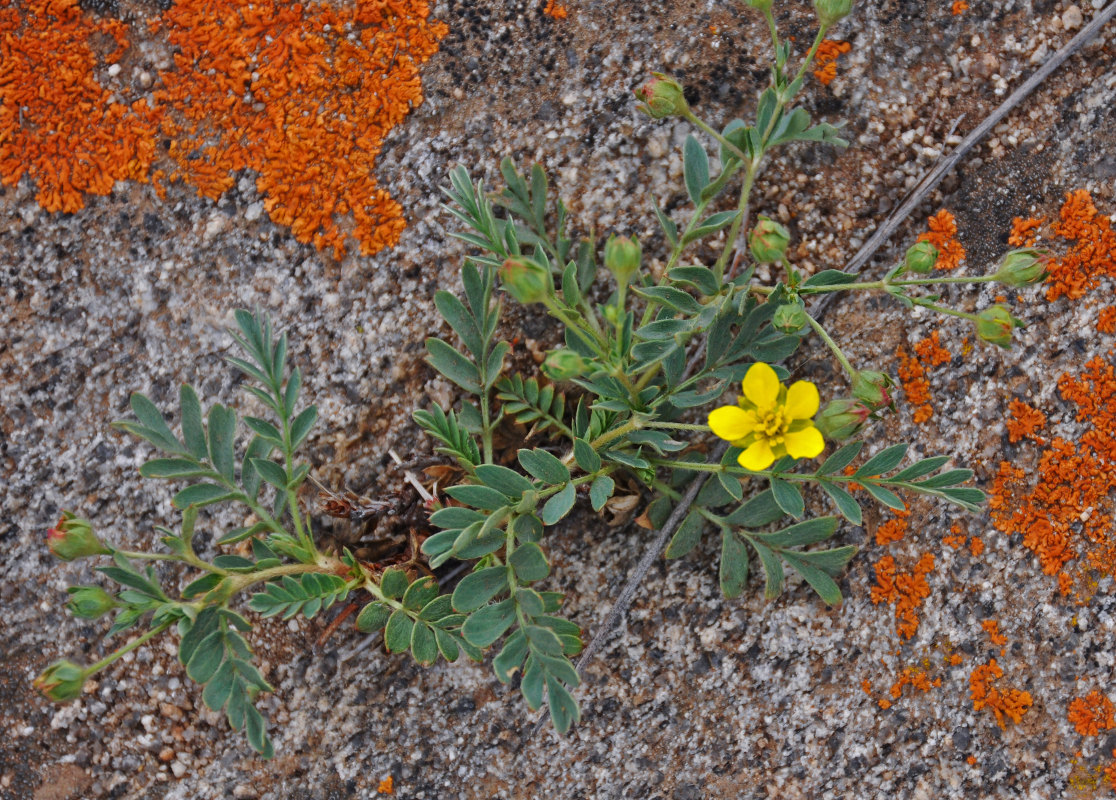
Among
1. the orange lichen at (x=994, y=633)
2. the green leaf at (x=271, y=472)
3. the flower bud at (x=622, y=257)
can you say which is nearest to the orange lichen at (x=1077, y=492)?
the orange lichen at (x=994, y=633)

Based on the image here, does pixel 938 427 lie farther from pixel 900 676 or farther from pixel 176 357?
pixel 176 357

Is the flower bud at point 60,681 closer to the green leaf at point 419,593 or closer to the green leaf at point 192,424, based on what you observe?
the green leaf at point 192,424

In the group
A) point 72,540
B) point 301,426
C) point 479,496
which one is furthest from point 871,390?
point 72,540

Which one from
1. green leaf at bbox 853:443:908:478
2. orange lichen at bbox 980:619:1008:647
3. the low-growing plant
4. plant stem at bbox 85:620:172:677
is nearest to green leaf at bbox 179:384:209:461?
the low-growing plant

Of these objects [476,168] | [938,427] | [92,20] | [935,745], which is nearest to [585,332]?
[476,168]

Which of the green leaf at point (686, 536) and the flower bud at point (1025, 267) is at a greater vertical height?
the flower bud at point (1025, 267)

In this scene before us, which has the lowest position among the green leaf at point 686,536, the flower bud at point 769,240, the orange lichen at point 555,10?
the green leaf at point 686,536

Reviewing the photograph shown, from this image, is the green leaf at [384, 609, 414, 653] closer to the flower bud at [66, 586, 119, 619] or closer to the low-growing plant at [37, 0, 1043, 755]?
the low-growing plant at [37, 0, 1043, 755]
